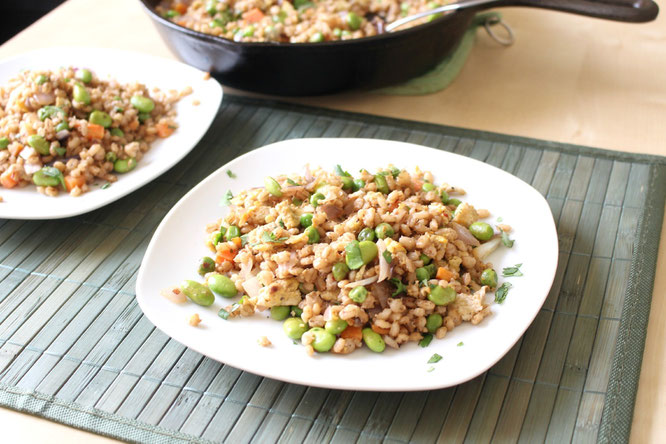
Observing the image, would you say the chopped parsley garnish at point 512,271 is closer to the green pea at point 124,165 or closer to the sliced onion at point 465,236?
the sliced onion at point 465,236

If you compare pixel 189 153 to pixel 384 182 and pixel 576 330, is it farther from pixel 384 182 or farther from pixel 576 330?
pixel 576 330

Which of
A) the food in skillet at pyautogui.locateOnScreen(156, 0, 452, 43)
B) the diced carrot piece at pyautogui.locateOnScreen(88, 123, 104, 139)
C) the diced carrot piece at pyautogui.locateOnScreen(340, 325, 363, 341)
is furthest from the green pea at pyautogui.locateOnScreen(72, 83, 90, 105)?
the diced carrot piece at pyautogui.locateOnScreen(340, 325, 363, 341)

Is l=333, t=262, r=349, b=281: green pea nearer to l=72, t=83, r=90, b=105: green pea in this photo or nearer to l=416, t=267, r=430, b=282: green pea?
l=416, t=267, r=430, b=282: green pea

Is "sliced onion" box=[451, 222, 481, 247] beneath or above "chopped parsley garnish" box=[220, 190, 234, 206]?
beneath

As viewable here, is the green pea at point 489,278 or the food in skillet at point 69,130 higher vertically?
the food in skillet at point 69,130

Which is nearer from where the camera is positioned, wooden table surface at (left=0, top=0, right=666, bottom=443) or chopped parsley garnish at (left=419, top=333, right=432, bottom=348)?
chopped parsley garnish at (left=419, top=333, right=432, bottom=348)

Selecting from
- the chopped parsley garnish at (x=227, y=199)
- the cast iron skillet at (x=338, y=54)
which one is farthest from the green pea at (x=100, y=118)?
the chopped parsley garnish at (x=227, y=199)

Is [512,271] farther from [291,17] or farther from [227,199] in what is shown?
[291,17]
